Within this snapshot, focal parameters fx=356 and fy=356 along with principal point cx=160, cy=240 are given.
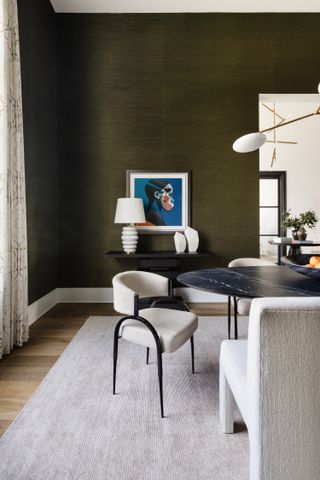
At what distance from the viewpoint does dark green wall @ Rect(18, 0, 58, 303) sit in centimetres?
351

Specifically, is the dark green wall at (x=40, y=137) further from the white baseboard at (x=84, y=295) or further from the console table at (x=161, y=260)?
the console table at (x=161, y=260)

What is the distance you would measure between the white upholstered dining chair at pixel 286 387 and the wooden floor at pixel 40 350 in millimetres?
1331

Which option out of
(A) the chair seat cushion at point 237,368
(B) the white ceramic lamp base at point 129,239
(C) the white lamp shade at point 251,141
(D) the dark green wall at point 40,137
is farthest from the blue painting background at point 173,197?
(A) the chair seat cushion at point 237,368

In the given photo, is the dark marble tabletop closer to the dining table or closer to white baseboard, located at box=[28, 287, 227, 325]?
the dining table

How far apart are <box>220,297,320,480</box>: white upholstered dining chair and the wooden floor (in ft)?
4.37

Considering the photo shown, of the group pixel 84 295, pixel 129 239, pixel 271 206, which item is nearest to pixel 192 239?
pixel 129 239

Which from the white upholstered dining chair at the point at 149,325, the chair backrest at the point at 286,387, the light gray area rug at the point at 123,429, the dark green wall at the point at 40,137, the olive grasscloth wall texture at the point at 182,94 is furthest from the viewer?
the olive grasscloth wall texture at the point at 182,94

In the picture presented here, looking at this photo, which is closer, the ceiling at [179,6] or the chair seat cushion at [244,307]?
the chair seat cushion at [244,307]

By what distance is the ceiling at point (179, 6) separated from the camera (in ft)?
13.9

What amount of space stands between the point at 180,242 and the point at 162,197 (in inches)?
26.3

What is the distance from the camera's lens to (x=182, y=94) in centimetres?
449

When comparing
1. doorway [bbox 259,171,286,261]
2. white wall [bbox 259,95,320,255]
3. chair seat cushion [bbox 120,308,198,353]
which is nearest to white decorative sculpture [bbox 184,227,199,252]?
chair seat cushion [bbox 120,308,198,353]

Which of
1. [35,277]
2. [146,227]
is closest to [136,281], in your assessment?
[35,277]

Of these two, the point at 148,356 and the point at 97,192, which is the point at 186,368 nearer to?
the point at 148,356
